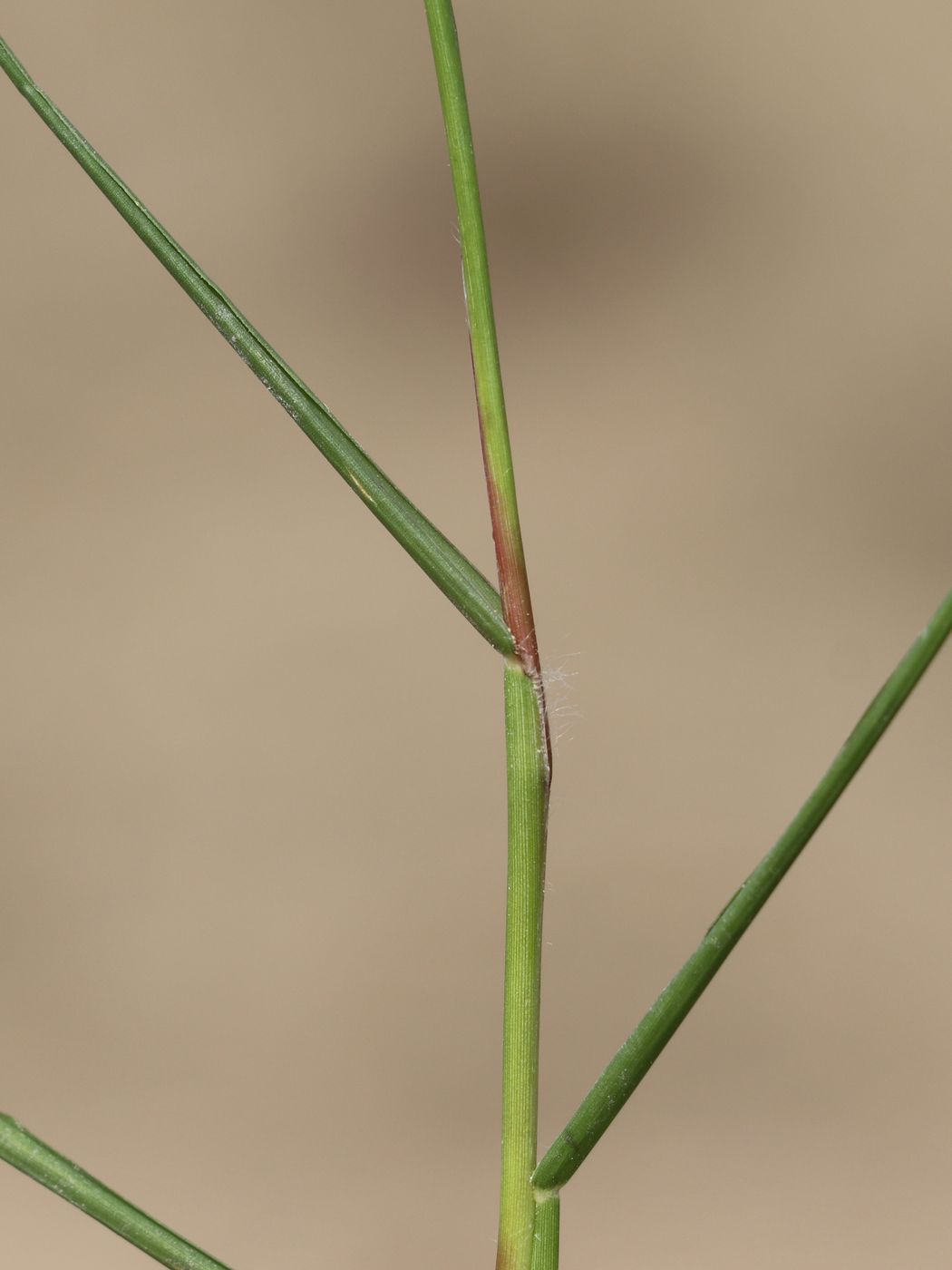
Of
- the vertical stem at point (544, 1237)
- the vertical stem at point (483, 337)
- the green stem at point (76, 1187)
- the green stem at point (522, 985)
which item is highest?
the vertical stem at point (483, 337)

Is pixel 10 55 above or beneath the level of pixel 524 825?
above

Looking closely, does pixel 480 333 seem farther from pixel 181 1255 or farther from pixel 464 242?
pixel 181 1255

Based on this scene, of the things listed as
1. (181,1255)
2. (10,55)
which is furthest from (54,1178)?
(10,55)

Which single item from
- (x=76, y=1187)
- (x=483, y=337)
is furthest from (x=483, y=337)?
(x=76, y=1187)

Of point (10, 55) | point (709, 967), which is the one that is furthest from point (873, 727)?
point (10, 55)

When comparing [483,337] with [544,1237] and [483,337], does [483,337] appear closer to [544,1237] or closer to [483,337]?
[483,337]

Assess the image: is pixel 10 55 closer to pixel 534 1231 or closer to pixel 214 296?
pixel 214 296
